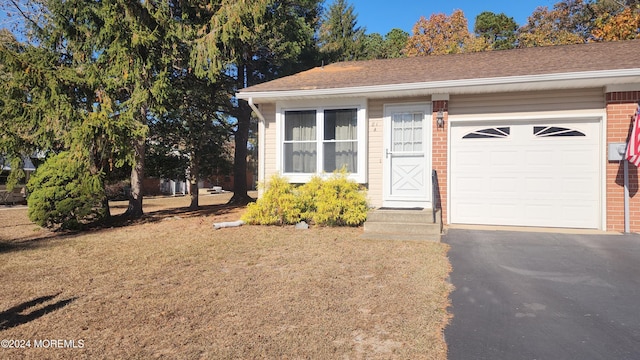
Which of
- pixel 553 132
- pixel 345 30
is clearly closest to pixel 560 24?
pixel 345 30

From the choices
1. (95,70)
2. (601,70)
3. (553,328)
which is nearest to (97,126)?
(95,70)

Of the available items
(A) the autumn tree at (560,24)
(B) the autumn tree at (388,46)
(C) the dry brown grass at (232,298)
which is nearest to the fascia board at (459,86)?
(C) the dry brown grass at (232,298)

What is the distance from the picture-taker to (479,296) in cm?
392

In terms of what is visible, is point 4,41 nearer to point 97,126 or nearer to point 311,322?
point 97,126

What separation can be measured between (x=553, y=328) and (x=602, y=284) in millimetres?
1554

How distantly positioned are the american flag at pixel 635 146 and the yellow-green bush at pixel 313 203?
15.2 ft

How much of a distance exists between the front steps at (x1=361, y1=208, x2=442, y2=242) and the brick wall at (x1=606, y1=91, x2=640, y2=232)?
3.02 meters

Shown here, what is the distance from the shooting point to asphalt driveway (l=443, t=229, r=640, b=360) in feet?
9.37

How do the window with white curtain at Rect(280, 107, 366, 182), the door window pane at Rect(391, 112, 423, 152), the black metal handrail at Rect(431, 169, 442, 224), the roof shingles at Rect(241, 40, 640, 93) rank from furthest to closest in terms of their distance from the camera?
the window with white curtain at Rect(280, 107, 366, 182) < the door window pane at Rect(391, 112, 423, 152) < the black metal handrail at Rect(431, 169, 442, 224) < the roof shingles at Rect(241, 40, 640, 93)

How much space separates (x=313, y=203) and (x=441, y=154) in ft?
9.07

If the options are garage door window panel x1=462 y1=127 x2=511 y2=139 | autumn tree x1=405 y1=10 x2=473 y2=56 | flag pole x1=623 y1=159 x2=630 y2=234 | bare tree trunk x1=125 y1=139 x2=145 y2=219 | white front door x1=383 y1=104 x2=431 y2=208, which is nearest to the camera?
flag pole x1=623 y1=159 x2=630 y2=234

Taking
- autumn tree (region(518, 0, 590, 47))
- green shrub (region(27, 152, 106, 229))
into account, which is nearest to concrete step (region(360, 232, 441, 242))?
green shrub (region(27, 152, 106, 229))

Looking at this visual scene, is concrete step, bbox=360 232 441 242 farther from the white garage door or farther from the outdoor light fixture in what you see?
the outdoor light fixture

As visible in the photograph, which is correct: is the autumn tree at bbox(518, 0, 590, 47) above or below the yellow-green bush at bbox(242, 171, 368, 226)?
above
